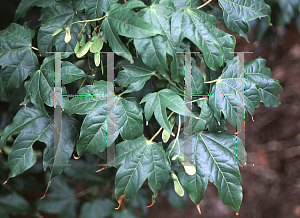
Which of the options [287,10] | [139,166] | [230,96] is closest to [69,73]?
[139,166]

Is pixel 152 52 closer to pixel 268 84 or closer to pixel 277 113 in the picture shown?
pixel 268 84

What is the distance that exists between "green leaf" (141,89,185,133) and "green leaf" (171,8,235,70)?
109 mm

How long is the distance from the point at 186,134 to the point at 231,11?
343 mm

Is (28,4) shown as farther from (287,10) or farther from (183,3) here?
(287,10)

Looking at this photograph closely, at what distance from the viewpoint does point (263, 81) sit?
65 centimetres

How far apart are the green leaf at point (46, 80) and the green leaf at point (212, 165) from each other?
31cm

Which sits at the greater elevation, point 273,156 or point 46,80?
point 46,80

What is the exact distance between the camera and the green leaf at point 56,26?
1.88 feet

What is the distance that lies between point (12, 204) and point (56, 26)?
575mm

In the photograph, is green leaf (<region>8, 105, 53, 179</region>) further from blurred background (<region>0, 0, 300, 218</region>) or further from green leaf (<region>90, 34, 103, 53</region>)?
blurred background (<region>0, 0, 300, 218</region>)

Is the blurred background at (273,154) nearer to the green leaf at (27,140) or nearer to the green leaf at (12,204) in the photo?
the green leaf at (12,204)

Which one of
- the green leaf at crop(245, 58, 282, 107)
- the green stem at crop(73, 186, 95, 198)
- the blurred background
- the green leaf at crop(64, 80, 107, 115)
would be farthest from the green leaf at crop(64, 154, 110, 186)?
the green leaf at crop(245, 58, 282, 107)

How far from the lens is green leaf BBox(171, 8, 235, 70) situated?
0.49 m

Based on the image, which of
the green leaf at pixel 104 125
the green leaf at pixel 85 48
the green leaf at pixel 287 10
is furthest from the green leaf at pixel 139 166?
the green leaf at pixel 287 10
